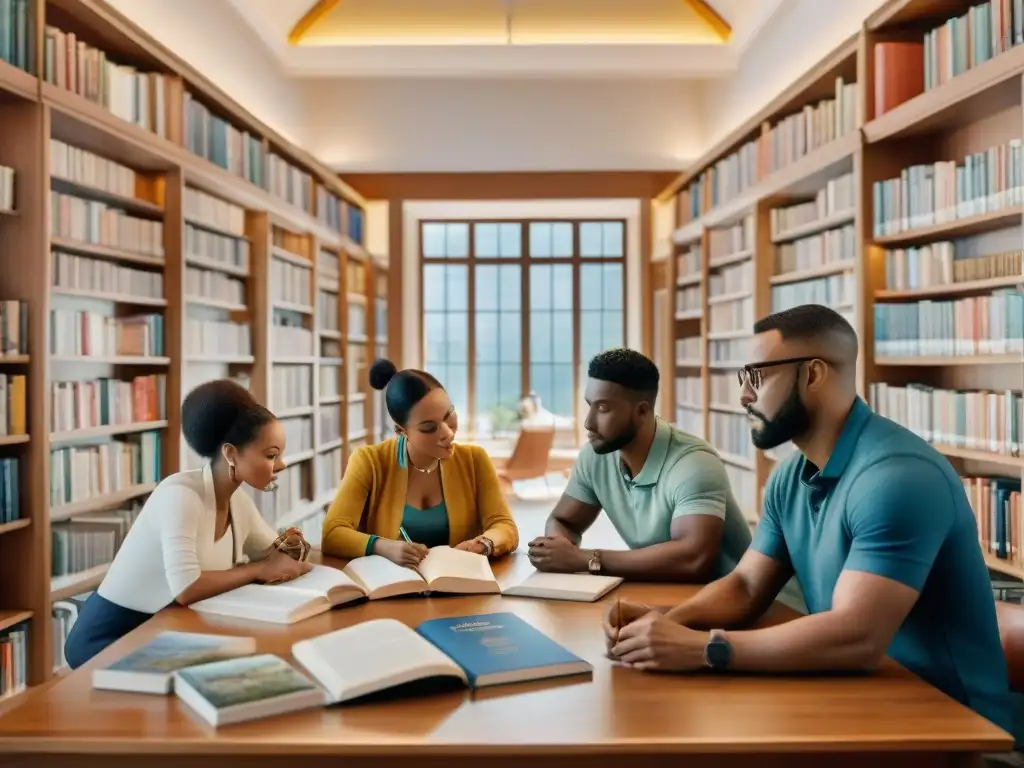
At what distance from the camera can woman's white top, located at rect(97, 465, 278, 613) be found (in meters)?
2.15

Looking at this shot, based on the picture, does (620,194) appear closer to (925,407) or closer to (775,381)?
(925,407)

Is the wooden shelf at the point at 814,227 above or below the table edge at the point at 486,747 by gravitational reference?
above

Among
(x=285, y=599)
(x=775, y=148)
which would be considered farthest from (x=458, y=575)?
(x=775, y=148)

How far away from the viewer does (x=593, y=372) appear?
276cm

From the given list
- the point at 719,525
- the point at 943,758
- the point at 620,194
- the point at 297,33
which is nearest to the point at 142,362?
the point at 719,525

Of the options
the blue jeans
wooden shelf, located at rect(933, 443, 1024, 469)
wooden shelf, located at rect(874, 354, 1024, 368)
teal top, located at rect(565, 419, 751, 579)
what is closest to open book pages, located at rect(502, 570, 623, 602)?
teal top, located at rect(565, 419, 751, 579)

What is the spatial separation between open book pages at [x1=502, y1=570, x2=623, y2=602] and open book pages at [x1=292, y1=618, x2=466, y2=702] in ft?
1.61

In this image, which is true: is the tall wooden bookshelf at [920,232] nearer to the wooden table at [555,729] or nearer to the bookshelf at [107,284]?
the wooden table at [555,729]

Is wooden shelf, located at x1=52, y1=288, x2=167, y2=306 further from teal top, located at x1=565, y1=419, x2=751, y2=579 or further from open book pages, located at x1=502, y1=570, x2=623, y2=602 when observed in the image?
open book pages, located at x1=502, y1=570, x2=623, y2=602

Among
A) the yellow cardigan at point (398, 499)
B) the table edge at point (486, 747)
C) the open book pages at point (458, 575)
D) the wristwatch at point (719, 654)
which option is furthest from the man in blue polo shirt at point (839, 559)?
the yellow cardigan at point (398, 499)

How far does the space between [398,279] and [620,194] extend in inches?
88.9

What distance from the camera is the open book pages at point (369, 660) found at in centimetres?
147

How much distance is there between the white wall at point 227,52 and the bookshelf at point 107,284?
0.58m

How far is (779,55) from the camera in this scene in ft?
22.5
